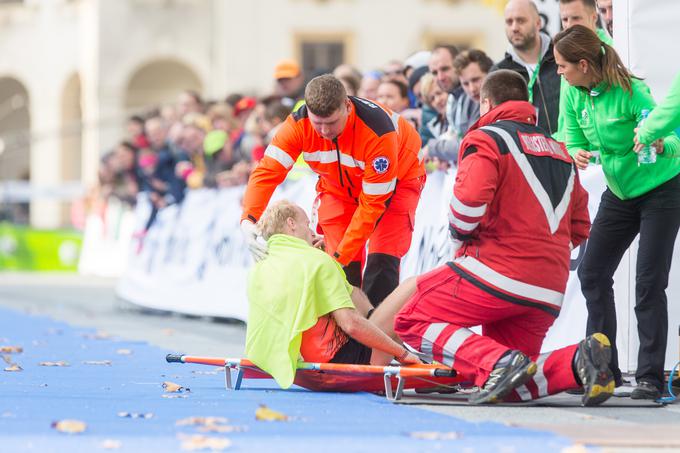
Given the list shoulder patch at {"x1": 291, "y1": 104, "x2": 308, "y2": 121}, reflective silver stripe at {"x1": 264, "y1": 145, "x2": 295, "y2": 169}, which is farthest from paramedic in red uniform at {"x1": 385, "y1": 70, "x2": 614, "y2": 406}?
reflective silver stripe at {"x1": 264, "y1": 145, "x2": 295, "y2": 169}

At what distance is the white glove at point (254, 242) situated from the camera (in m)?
8.84

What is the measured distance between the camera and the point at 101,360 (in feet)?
36.9

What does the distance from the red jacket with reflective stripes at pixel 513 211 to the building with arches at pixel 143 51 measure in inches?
1409

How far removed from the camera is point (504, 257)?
8039 mm

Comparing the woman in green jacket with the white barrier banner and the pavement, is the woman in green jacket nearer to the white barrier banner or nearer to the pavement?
the pavement

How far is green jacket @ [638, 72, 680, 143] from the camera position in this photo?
8.08 meters

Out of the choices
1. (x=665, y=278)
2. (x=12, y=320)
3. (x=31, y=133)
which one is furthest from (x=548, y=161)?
(x=31, y=133)

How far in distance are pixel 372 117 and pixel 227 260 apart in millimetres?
8035

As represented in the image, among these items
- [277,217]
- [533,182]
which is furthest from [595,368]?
[277,217]

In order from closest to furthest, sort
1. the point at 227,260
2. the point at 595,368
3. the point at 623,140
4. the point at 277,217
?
1. the point at 595,368
2. the point at 623,140
3. the point at 277,217
4. the point at 227,260

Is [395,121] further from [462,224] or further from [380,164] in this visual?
[462,224]

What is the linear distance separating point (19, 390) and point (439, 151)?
4196 millimetres

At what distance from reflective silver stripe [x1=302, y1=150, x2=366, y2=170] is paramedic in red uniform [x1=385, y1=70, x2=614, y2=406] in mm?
1276

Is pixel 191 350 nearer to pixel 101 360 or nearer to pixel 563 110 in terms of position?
pixel 101 360
